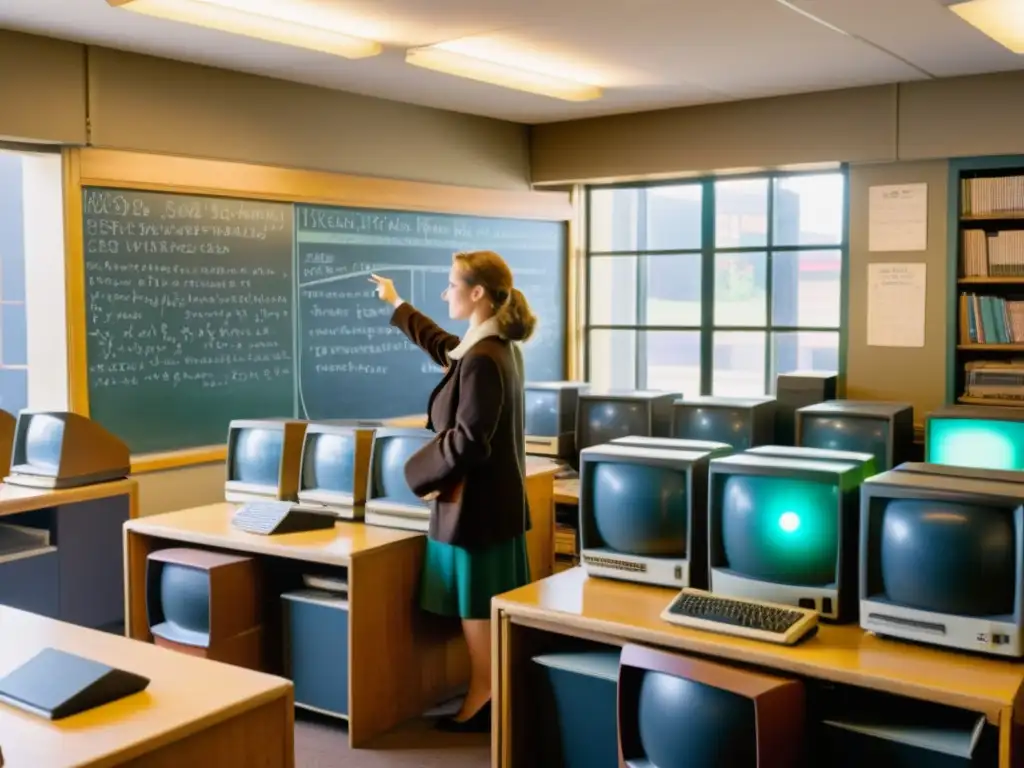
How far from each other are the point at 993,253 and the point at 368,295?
315cm

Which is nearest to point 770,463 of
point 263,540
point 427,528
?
point 427,528

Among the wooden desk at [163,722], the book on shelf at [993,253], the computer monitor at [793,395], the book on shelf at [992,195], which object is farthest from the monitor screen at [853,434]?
the wooden desk at [163,722]

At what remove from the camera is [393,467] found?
12.7ft

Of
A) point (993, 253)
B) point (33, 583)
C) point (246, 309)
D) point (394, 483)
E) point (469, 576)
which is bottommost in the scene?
point (33, 583)

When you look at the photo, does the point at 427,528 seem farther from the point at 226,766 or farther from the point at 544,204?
the point at 544,204

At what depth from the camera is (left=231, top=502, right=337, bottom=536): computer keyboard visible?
3777 mm

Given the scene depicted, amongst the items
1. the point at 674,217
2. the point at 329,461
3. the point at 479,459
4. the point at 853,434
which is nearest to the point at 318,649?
the point at 329,461

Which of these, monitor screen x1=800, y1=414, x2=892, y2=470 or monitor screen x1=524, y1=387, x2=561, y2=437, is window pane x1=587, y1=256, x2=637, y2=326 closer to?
monitor screen x1=524, y1=387, x2=561, y2=437

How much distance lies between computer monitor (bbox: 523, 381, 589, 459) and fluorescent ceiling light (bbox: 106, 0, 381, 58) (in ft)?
5.84

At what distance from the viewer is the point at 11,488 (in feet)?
13.9

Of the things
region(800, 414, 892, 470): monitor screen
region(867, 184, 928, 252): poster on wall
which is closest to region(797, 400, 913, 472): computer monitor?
region(800, 414, 892, 470): monitor screen

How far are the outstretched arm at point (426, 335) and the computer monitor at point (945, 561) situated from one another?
1911mm

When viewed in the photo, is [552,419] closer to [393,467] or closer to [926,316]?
[393,467]

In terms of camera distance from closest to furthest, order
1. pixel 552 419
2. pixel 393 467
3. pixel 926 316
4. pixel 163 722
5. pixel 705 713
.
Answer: pixel 163 722 < pixel 705 713 < pixel 393 467 < pixel 552 419 < pixel 926 316
